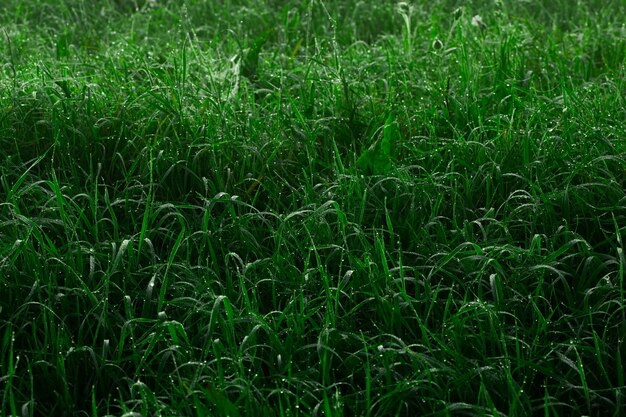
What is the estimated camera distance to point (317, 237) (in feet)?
8.45

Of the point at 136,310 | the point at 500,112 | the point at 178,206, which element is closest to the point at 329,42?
the point at 500,112

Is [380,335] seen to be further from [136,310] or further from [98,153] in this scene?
[98,153]

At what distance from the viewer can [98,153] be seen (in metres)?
3.05

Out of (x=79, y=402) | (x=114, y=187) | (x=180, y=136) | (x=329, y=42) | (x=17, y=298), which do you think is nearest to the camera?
(x=79, y=402)

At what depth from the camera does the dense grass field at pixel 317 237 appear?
2127 millimetres

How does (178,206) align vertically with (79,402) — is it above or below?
above

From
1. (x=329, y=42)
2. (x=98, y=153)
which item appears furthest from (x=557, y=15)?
(x=98, y=153)

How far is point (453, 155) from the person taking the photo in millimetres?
2904

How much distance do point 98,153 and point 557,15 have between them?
8.92 feet

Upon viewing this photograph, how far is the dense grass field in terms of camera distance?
213 centimetres

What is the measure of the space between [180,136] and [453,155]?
34.5 inches

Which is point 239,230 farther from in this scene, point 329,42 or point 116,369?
point 329,42

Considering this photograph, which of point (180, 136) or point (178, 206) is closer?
point (178, 206)

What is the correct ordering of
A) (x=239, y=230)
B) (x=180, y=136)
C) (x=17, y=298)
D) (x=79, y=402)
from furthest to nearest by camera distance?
(x=180, y=136), (x=239, y=230), (x=17, y=298), (x=79, y=402)
